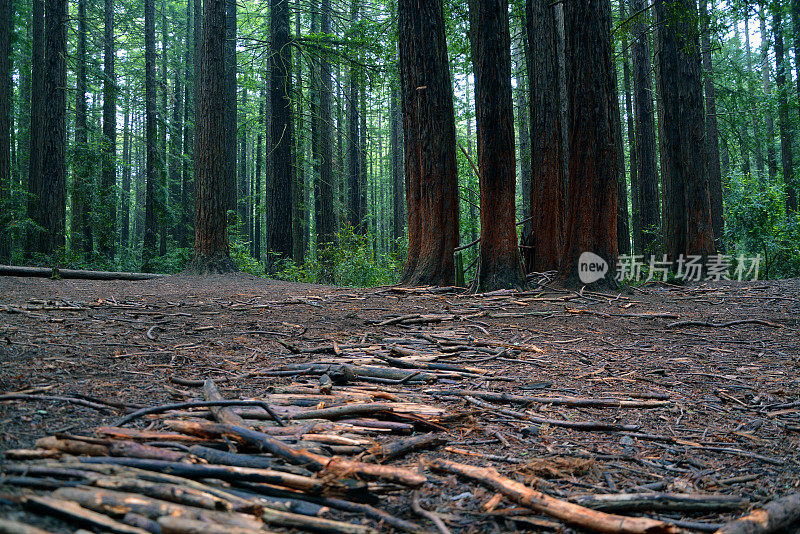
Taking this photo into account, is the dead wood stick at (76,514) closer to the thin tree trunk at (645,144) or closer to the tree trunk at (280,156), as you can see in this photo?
the tree trunk at (280,156)

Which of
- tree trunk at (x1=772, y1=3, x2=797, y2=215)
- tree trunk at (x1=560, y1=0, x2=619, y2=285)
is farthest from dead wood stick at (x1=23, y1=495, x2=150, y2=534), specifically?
tree trunk at (x1=772, y1=3, x2=797, y2=215)

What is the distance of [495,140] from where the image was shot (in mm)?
7164

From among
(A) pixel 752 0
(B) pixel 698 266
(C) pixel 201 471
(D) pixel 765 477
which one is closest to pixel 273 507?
(C) pixel 201 471

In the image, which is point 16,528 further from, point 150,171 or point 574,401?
point 150,171

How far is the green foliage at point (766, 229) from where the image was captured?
11219 mm

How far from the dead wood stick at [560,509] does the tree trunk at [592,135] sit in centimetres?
555

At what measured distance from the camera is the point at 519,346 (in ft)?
14.1

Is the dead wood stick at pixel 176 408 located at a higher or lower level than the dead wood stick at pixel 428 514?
higher

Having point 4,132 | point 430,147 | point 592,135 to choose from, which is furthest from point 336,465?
point 4,132

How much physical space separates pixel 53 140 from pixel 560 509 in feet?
47.9

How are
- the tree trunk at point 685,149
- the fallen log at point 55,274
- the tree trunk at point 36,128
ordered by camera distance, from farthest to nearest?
1. the tree trunk at point 36,128
2. the tree trunk at point 685,149
3. the fallen log at point 55,274

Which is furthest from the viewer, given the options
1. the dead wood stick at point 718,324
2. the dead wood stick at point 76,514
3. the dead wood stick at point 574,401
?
the dead wood stick at point 718,324

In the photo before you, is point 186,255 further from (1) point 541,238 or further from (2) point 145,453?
(2) point 145,453

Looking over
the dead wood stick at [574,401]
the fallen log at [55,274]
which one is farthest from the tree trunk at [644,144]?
the fallen log at [55,274]
